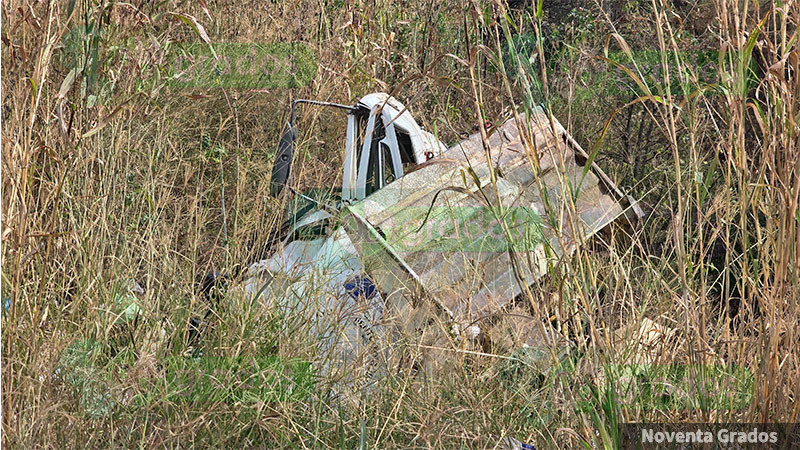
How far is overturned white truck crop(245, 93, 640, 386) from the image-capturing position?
Result: 265 centimetres

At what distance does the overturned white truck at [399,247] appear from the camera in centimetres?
265

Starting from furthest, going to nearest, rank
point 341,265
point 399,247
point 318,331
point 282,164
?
point 282,164, point 399,247, point 341,265, point 318,331

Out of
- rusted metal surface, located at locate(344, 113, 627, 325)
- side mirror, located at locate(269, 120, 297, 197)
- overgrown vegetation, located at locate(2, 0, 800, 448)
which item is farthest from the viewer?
side mirror, located at locate(269, 120, 297, 197)

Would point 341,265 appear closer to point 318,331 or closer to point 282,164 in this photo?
point 318,331

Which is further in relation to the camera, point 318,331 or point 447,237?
point 447,237

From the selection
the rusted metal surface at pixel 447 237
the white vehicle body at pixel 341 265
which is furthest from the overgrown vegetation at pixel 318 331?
the rusted metal surface at pixel 447 237

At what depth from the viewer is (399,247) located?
3178mm

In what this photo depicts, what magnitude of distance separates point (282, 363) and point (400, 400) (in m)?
0.43

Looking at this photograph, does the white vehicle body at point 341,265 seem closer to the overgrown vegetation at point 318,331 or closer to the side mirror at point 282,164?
the overgrown vegetation at point 318,331

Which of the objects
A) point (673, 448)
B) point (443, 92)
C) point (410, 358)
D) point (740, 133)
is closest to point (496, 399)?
point (410, 358)

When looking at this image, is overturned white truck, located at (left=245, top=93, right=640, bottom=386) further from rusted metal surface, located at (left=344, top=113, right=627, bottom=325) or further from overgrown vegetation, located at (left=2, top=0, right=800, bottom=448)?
overgrown vegetation, located at (left=2, top=0, right=800, bottom=448)

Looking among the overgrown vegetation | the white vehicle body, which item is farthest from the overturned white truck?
the overgrown vegetation

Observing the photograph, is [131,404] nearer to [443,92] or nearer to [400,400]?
[400,400]

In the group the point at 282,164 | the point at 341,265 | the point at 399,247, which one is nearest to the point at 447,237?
the point at 399,247
